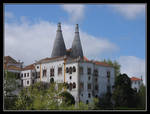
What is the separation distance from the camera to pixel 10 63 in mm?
39344

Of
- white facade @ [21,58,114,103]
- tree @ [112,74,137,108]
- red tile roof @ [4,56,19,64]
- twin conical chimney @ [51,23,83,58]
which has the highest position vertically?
twin conical chimney @ [51,23,83,58]

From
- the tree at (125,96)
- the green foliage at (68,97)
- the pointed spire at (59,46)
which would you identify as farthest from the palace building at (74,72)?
the tree at (125,96)

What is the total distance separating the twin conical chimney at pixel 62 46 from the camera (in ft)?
129

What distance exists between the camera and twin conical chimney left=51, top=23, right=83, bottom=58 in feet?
129

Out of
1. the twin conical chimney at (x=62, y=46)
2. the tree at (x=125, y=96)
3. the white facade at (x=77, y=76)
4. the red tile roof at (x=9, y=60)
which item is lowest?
the tree at (x=125, y=96)

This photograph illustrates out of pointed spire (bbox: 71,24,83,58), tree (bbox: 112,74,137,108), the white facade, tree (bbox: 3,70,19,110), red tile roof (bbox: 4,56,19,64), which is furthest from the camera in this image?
pointed spire (bbox: 71,24,83,58)

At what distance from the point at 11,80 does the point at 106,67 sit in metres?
13.0

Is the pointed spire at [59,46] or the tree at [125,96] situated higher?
the pointed spire at [59,46]

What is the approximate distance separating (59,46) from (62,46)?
456 mm

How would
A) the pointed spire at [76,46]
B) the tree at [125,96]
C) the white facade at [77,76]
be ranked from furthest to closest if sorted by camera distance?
the pointed spire at [76,46] → the white facade at [77,76] → the tree at [125,96]

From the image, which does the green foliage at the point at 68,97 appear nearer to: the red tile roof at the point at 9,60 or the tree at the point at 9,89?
the tree at the point at 9,89

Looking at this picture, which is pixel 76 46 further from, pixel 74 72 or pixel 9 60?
pixel 9 60

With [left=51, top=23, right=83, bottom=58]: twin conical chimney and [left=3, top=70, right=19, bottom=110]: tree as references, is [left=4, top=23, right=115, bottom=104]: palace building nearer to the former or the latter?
[left=51, top=23, right=83, bottom=58]: twin conical chimney

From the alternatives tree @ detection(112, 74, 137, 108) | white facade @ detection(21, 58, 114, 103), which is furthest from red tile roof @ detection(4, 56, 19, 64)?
tree @ detection(112, 74, 137, 108)
